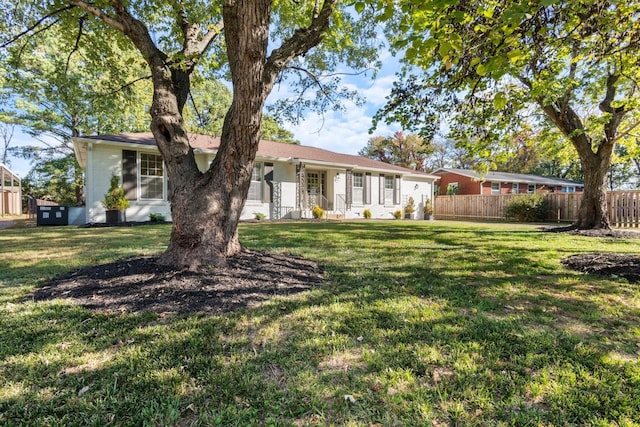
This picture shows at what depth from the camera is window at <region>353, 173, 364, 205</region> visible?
18.1 metres

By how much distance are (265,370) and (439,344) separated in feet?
4.54

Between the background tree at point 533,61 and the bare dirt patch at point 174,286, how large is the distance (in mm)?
3088

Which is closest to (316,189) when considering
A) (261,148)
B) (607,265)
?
(261,148)

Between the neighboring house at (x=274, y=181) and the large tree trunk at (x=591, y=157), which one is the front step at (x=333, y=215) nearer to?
the neighboring house at (x=274, y=181)

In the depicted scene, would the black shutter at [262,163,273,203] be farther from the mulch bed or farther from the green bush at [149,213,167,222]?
the mulch bed

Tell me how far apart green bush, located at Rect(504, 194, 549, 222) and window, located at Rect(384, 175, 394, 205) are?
23.4 ft

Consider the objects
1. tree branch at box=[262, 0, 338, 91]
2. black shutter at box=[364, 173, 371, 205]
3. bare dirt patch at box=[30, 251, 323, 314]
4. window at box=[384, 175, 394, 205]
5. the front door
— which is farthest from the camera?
window at box=[384, 175, 394, 205]

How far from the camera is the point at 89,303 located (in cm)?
312

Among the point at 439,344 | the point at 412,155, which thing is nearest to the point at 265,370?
the point at 439,344

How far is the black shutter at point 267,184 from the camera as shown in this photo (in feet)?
48.7

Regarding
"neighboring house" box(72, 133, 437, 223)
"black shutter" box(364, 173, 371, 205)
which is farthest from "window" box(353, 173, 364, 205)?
"black shutter" box(364, 173, 371, 205)

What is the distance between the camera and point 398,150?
1501 inches

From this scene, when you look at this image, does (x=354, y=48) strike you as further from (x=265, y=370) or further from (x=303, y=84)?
(x=265, y=370)

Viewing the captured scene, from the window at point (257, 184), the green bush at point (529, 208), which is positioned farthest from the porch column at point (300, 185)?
the green bush at point (529, 208)
